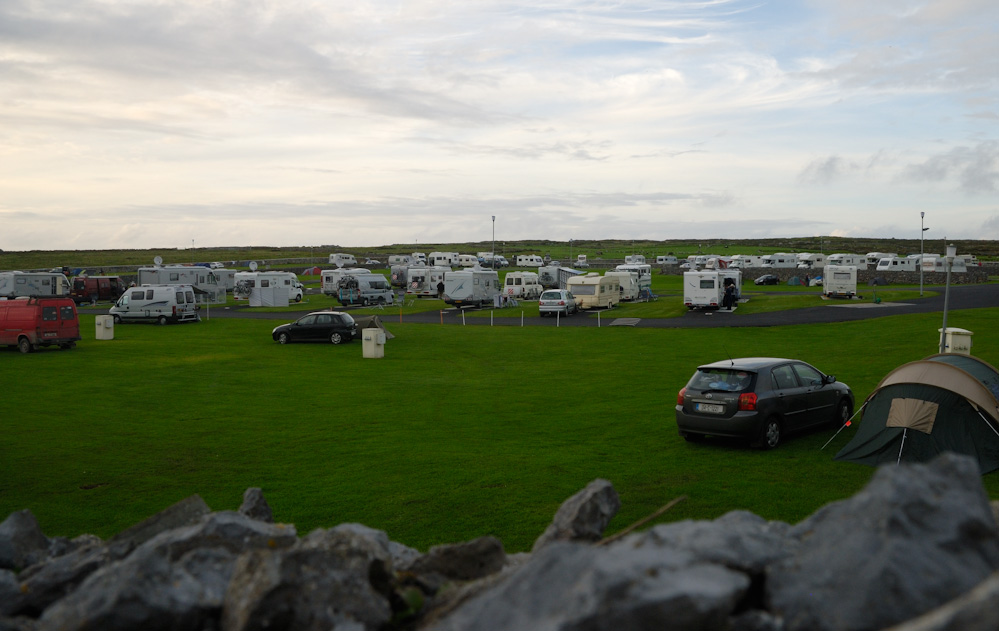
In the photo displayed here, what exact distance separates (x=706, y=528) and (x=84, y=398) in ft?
67.9

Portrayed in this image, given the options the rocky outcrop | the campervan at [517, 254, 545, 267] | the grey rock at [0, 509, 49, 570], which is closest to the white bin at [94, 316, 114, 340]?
the grey rock at [0, 509, 49, 570]

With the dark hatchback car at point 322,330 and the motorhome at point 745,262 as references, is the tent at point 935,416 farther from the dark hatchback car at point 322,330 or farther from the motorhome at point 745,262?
the motorhome at point 745,262

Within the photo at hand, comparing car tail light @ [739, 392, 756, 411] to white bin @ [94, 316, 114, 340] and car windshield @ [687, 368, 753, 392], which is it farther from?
white bin @ [94, 316, 114, 340]

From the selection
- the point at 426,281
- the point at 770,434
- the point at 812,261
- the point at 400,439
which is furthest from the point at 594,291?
the point at 812,261

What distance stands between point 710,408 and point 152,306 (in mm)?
40902

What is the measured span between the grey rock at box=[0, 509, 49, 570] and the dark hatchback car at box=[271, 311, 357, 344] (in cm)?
2808

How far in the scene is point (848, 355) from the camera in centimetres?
2942

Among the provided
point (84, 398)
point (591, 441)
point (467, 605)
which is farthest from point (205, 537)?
point (84, 398)

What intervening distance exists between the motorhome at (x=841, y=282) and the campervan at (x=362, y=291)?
33.9 meters

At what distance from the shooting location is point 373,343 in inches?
1203

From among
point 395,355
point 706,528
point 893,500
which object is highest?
point 893,500

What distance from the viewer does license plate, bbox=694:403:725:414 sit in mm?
14570

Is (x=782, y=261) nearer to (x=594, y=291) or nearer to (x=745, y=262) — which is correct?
(x=745, y=262)

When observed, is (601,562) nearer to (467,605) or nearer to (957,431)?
(467,605)
